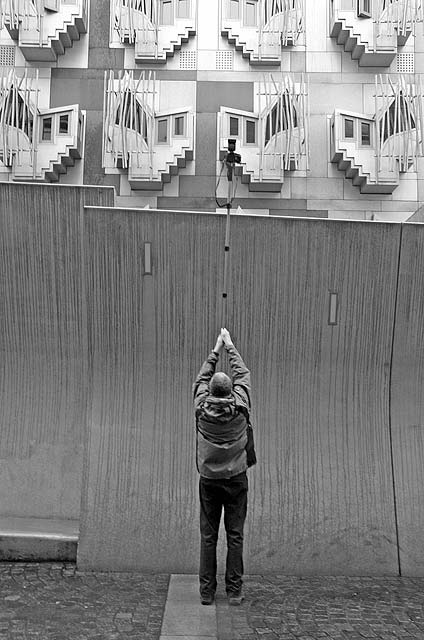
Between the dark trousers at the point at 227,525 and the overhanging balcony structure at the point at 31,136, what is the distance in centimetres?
560

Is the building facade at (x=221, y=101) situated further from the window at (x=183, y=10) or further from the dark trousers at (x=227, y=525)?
the dark trousers at (x=227, y=525)

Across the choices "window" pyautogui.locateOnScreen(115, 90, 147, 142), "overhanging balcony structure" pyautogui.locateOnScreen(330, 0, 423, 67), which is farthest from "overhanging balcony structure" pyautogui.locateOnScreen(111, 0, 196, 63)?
"overhanging balcony structure" pyautogui.locateOnScreen(330, 0, 423, 67)

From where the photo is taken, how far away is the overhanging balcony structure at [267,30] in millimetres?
9164

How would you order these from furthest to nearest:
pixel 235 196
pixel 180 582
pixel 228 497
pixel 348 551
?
1. pixel 235 196
2. pixel 348 551
3. pixel 180 582
4. pixel 228 497

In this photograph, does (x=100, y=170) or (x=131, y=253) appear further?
(x=100, y=170)

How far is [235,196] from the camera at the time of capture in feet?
29.7

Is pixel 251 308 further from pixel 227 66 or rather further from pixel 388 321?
pixel 227 66

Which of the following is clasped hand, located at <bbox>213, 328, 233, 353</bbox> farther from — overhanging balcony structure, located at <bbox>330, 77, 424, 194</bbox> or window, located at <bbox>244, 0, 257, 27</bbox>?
window, located at <bbox>244, 0, 257, 27</bbox>

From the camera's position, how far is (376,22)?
9109 millimetres

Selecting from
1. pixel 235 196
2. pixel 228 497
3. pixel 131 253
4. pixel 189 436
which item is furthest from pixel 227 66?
pixel 228 497

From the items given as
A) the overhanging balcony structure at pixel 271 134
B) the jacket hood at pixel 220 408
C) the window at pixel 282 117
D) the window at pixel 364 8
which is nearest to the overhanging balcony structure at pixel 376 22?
the window at pixel 364 8

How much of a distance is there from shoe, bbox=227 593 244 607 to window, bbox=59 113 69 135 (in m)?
6.61

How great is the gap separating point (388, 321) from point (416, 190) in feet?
11.4

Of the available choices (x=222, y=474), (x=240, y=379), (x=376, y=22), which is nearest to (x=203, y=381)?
(x=240, y=379)
